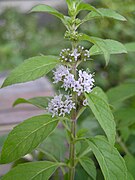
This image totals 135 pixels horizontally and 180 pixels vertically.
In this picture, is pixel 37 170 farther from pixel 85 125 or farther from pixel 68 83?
pixel 85 125

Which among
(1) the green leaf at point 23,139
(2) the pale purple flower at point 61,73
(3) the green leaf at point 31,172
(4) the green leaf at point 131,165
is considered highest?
(2) the pale purple flower at point 61,73

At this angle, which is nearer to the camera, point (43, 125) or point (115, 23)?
point (43, 125)

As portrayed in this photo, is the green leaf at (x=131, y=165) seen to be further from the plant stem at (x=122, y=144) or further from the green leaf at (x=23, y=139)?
the green leaf at (x=23, y=139)

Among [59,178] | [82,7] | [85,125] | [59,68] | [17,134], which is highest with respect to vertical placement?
[82,7]

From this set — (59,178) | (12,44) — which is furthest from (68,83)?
(12,44)

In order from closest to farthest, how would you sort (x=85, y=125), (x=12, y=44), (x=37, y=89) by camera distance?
(x=85, y=125) < (x=37, y=89) < (x=12, y=44)

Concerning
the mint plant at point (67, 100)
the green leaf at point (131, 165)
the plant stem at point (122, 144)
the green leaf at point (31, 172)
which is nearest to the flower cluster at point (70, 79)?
the mint plant at point (67, 100)
